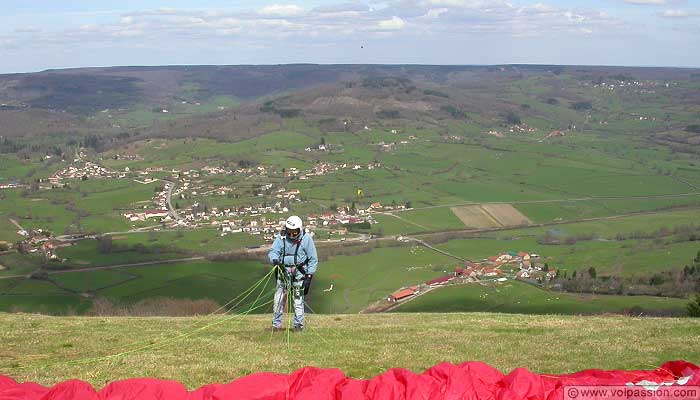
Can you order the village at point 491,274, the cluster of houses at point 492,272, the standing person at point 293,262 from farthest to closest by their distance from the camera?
the cluster of houses at point 492,272
the village at point 491,274
the standing person at point 293,262

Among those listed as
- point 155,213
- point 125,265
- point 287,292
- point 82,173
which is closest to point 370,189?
point 155,213

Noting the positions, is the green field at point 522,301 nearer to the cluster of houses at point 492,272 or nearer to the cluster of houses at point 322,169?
the cluster of houses at point 492,272

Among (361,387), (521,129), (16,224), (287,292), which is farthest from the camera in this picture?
(521,129)

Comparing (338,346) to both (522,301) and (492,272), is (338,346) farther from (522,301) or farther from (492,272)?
(492,272)

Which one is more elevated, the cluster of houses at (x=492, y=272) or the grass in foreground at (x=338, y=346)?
the grass in foreground at (x=338, y=346)

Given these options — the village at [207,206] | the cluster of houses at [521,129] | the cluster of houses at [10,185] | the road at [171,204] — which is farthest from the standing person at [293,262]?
the cluster of houses at [521,129]

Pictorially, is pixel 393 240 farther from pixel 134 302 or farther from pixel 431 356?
pixel 431 356

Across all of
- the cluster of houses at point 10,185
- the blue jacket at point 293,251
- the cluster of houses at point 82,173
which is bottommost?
the cluster of houses at point 10,185
